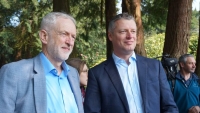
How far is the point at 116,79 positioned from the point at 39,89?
0.72m

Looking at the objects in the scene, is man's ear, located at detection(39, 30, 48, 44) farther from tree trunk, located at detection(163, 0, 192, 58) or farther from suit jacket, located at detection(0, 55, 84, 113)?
tree trunk, located at detection(163, 0, 192, 58)

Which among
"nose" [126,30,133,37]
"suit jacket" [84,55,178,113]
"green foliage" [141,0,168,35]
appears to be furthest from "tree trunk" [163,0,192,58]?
"nose" [126,30,133,37]

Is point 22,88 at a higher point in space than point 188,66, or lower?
higher

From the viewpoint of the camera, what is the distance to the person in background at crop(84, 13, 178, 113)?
107 inches

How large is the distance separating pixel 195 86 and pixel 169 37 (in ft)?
7.66

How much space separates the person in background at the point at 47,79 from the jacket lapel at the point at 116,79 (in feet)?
1.07

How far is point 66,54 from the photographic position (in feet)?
8.11

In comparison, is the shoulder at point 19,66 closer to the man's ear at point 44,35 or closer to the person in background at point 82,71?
the man's ear at point 44,35

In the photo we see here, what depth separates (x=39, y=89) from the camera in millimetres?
2324

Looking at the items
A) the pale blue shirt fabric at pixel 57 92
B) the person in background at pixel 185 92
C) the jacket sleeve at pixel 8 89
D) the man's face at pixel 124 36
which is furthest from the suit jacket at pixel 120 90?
the person in background at pixel 185 92

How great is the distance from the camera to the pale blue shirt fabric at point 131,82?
271 cm

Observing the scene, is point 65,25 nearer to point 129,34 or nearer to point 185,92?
point 129,34

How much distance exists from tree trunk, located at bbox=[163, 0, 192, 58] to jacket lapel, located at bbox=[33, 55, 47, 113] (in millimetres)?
4968

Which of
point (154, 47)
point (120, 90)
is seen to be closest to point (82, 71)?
point (120, 90)
